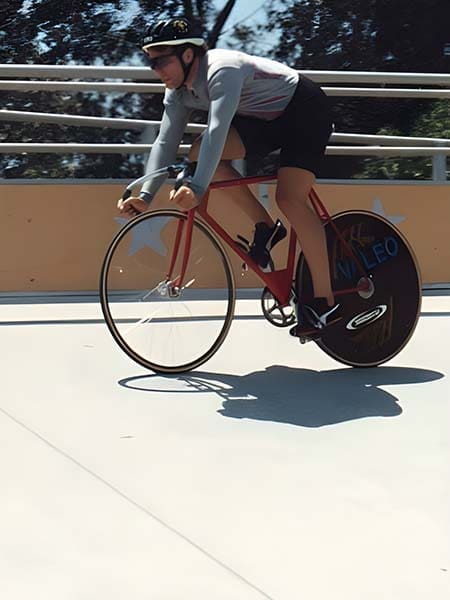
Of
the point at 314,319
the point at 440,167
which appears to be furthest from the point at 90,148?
the point at 314,319

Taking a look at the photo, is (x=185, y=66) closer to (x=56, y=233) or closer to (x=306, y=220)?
(x=306, y=220)

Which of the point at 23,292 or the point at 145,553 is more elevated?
the point at 145,553

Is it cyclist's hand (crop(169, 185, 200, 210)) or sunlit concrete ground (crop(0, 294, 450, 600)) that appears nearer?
sunlit concrete ground (crop(0, 294, 450, 600))

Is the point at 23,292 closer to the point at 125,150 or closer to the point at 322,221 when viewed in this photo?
the point at 125,150

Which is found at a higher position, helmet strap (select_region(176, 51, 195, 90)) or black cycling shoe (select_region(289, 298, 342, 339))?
helmet strap (select_region(176, 51, 195, 90))

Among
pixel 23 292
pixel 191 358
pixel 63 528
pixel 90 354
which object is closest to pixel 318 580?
pixel 63 528

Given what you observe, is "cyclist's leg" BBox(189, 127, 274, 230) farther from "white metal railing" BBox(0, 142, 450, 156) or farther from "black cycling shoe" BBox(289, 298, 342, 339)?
"white metal railing" BBox(0, 142, 450, 156)

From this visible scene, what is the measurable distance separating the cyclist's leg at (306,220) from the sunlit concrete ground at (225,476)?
49 cm

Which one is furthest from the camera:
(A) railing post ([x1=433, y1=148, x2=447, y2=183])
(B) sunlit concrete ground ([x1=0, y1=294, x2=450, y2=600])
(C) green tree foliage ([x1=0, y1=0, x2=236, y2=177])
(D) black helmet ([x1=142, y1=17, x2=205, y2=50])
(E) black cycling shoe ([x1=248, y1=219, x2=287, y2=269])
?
(C) green tree foliage ([x1=0, y1=0, x2=236, y2=177])

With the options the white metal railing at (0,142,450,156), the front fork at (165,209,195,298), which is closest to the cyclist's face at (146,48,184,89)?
the front fork at (165,209,195,298)

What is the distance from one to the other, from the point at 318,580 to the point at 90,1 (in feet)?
34.2

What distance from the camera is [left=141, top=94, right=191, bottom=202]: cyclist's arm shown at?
490 centimetres

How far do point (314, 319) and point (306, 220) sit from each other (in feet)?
1.60

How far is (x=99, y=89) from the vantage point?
24.6 ft
